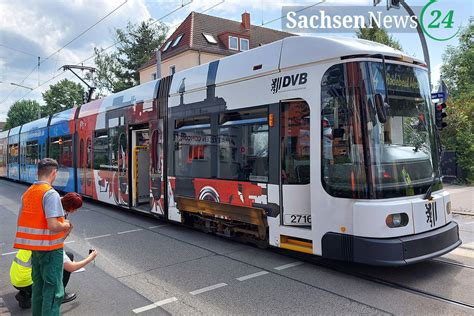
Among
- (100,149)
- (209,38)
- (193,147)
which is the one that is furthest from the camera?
(209,38)

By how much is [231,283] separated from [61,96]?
68160mm

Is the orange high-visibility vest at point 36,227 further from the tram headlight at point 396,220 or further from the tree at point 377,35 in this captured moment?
the tree at point 377,35

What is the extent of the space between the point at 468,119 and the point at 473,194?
504 centimetres

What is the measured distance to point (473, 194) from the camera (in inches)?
552

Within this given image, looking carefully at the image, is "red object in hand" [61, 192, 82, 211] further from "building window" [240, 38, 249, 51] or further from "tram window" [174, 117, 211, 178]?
"building window" [240, 38, 249, 51]

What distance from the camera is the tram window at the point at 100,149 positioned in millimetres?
11080

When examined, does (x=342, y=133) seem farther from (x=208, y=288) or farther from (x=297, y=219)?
(x=208, y=288)

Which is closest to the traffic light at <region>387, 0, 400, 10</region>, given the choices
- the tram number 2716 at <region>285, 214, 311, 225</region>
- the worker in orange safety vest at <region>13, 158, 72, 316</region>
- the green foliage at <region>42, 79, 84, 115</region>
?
the tram number 2716 at <region>285, 214, 311, 225</region>

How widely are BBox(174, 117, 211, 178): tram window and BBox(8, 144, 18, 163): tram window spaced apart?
17094mm

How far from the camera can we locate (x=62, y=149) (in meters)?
14.4

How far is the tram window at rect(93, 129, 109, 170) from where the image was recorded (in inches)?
436

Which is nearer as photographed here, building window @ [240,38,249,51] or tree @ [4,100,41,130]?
building window @ [240,38,249,51]

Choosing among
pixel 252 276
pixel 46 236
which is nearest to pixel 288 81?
pixel 252 276

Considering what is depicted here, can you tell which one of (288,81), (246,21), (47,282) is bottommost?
(47,282)
